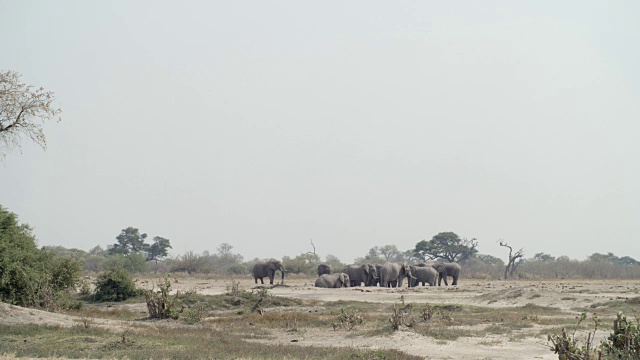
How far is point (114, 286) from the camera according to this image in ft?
108

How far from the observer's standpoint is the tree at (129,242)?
9488cm

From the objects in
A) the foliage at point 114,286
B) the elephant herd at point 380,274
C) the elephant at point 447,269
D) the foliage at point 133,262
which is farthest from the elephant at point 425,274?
the foliage at point 133,262

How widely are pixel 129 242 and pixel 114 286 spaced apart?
64.8 metres

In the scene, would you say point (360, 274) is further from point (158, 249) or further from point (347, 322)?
point (158, 249)

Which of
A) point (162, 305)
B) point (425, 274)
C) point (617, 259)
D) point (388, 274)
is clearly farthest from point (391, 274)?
point (617, 259)

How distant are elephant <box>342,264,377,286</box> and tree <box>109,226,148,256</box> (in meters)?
49.5

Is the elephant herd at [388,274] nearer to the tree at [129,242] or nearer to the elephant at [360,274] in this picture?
the elephant at [360,274]

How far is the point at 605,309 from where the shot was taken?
1093 inches

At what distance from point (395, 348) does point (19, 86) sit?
15.0 meters

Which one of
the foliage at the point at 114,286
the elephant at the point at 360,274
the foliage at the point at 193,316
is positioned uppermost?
the elephant at the point at 360,274

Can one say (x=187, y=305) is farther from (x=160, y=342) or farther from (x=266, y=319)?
(x=160, y=342)

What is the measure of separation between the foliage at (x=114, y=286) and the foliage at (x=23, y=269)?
475 centimetres

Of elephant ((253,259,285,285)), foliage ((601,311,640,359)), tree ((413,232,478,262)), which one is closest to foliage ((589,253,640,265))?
tree ((413,232,478,262))

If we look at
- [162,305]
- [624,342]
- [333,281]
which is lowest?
[624,342]
